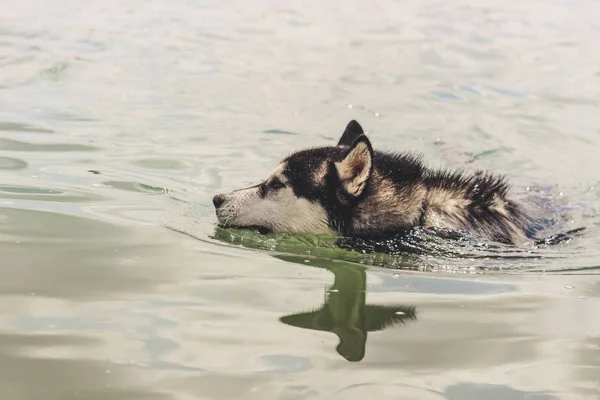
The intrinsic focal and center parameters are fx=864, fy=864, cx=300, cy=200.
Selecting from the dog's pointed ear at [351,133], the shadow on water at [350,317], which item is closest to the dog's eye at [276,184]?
the dog's pointed ear at [351,133]

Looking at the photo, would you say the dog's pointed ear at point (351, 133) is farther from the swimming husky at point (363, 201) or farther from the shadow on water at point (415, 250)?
the shadow on water at point (415, 250)

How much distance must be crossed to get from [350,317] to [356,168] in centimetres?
244

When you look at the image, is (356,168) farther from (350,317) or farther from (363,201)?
(350,317)

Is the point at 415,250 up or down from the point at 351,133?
down

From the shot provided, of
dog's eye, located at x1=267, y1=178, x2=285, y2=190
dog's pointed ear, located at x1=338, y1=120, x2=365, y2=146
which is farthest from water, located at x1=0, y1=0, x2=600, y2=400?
dog's pointed ear, located at x1=338, y1=120, x2=365, y2=146

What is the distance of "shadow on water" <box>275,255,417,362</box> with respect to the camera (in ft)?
17.3

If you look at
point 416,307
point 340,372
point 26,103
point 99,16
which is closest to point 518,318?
point 416,307

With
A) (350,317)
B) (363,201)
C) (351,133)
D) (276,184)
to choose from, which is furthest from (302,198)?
(350,317)

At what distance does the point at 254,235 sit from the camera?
7922 millimetres

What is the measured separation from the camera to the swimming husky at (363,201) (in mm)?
7949

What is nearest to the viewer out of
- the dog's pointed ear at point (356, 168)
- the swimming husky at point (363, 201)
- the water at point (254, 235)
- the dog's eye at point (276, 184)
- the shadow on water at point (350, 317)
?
the water at point (254, 235)

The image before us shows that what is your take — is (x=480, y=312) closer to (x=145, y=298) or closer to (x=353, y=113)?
(x=145, y=298)

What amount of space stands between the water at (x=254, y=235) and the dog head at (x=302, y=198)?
28cm

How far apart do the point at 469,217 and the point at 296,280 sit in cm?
230
